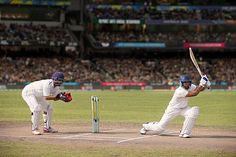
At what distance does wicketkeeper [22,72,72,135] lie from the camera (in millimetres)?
16875

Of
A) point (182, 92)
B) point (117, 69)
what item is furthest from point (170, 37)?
point (182, 92)

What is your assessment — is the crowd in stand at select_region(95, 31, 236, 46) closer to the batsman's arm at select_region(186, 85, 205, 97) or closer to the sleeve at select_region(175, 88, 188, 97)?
the sleeve at select_region(175, 88, 188, 97)

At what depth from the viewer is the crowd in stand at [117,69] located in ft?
186

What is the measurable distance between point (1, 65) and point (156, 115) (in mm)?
33988

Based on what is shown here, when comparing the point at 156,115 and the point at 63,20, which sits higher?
the point at 63,20

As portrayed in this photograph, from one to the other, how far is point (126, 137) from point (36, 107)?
271 cm

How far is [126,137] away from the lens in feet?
53.8

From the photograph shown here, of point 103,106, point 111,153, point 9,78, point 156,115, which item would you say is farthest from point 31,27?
point 111,153

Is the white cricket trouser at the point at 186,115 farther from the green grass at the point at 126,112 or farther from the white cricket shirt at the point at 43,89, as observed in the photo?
the green grass at the point at 126,112

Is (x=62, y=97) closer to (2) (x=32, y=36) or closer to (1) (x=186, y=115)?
(1) (x=186, y=115)

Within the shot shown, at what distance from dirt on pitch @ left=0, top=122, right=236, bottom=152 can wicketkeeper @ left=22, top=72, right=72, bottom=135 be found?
471 mm

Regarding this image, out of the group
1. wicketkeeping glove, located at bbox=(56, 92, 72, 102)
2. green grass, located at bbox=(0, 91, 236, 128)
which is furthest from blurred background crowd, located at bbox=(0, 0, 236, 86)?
wicketkeeping glove, located at bbox=(56, 92, 72, 102)

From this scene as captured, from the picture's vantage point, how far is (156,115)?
2620cm

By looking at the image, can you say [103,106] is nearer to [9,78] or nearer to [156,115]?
[156,115]
